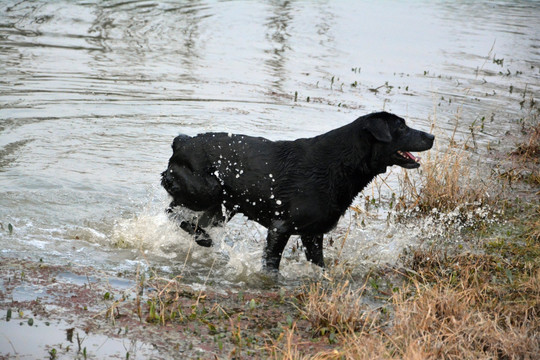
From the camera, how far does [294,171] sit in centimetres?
666

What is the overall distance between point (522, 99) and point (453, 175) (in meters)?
8.11

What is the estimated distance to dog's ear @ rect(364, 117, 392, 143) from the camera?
252 inches

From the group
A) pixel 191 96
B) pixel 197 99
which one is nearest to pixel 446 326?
pixel 197 99

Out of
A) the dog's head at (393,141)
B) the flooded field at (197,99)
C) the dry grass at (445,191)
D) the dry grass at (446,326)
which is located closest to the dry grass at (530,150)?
the flooded field at (197,99)

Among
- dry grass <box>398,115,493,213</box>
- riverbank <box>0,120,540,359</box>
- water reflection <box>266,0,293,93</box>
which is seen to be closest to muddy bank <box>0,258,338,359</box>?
riverbank <box>0,120,540,359</box>

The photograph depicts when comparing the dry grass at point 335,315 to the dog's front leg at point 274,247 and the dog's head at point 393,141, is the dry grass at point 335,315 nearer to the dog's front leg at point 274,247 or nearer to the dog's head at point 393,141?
the dog's front leg at point 274,247

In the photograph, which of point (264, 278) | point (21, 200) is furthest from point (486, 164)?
point (21, 200)

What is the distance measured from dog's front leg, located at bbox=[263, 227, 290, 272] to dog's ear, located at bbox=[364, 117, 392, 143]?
1.26 meters

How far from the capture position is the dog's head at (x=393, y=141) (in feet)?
21.2

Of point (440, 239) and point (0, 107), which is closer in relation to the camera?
point (440, 239)

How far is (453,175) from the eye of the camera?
8.70 meters

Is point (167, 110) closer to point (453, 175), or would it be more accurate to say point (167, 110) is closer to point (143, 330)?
point (453, 175)

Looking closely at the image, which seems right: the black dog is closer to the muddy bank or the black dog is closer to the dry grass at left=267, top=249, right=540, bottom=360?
the muddy bank

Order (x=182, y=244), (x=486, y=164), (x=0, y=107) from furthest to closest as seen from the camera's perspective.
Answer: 1. (x=0, y=107)
2. (x=486, y=164)
3. (x=182, y=244)
